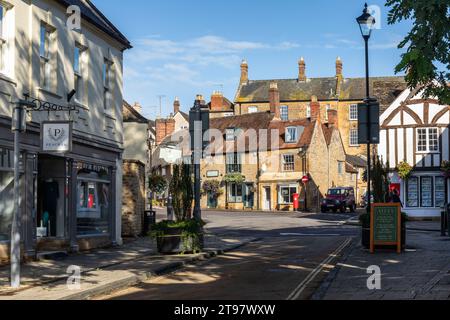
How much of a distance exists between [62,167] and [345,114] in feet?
230

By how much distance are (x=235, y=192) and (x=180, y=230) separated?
44359mm

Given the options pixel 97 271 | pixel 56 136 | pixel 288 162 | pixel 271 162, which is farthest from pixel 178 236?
pixel 271 162

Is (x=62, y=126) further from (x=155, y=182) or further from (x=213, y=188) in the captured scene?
(x=213, y=188)

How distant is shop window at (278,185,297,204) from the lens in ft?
197

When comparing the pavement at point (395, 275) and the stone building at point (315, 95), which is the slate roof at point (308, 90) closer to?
the stone building at point (315, 95)

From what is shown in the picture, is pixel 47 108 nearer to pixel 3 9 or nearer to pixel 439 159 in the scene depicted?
pixel 3 9

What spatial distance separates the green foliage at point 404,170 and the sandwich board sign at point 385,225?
2285 centimetres

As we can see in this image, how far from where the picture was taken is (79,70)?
68.7ft

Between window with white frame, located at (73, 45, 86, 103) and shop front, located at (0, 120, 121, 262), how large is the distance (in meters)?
1.41

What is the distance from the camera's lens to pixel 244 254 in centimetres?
2014

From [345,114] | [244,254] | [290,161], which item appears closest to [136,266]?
[244,254]

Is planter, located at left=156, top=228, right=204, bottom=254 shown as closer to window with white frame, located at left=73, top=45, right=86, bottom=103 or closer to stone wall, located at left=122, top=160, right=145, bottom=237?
window with white frame, located at left=73, top=45, right=86, bottom=103

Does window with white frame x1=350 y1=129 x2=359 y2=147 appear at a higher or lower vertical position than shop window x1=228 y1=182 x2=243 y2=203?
higher

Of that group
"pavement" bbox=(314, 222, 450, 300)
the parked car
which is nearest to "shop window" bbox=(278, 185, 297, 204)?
the parked car
